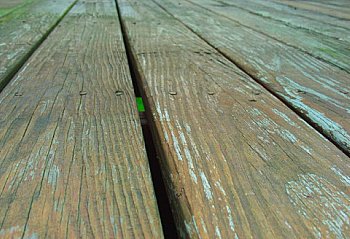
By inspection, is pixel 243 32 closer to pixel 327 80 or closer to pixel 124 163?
pixel 327 80

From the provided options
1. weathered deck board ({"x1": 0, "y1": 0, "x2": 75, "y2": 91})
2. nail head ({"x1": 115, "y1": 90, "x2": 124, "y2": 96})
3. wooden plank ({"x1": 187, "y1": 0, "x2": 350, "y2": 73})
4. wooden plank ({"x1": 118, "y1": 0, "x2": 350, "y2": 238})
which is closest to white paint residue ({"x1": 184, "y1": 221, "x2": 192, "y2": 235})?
wooden plank ({"x1": 118, "y1": 0, "x2": 350, "y2": 238})

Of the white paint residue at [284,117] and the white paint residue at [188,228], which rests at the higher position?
the white paint residue at [188,228]

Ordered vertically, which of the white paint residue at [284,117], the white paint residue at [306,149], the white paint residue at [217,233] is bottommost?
the white paint residue at [284,117]

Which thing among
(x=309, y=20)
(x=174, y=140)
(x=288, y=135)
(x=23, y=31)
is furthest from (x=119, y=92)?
(x=309, y=20)

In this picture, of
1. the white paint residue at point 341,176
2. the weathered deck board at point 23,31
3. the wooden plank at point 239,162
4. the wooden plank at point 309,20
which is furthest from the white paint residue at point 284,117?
the wooden plank at point 309,20

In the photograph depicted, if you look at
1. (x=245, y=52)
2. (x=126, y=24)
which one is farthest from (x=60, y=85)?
(x=126, y=24)

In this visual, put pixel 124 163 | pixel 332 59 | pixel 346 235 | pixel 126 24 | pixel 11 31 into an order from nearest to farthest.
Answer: pixel 346 235 → pixel 124 163 → pixel 332 59 → pixel 11 31 → pixel 126 24

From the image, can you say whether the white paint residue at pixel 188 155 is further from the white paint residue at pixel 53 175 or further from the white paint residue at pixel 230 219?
the white paint residue at pixel 53 175
